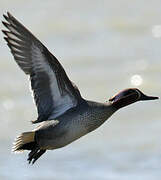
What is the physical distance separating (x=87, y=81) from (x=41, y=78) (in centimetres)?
379

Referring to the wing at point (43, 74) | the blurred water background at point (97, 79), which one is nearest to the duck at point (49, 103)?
the wing at point (43, 74)

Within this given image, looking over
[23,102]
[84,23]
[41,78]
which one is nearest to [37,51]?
[41,78]

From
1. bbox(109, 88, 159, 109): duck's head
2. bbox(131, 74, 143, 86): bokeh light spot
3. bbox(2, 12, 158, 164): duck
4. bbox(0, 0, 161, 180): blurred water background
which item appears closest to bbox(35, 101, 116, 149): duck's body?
bbox(2, 12, 158, 164): duck

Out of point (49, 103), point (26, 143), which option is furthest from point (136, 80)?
point (26, 143)

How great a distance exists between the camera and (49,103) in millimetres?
7988

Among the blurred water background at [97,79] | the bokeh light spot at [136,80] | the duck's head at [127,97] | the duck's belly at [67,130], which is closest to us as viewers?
the duck's belly at [67,130]

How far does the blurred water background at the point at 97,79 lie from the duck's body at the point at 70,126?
7.10ft

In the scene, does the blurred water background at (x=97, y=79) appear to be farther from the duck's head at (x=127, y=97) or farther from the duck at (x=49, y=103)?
the duck at (x=49, y=103)

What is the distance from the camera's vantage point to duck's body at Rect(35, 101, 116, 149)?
25.4ft

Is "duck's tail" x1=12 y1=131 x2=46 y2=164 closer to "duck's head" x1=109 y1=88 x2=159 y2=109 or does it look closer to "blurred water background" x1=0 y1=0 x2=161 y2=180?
"duck's head" x1=109 y1=88 x2=159 y2=109

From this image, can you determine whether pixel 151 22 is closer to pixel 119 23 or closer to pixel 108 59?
pixel 119 23

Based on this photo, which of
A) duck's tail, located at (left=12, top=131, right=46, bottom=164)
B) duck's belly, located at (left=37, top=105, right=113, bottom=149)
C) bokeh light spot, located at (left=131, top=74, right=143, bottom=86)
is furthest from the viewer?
bokeh light spot, located at (left=131, top=74, right=143, bottom=86)

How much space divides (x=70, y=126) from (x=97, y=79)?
4.07 metres

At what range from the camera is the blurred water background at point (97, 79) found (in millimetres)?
10242
